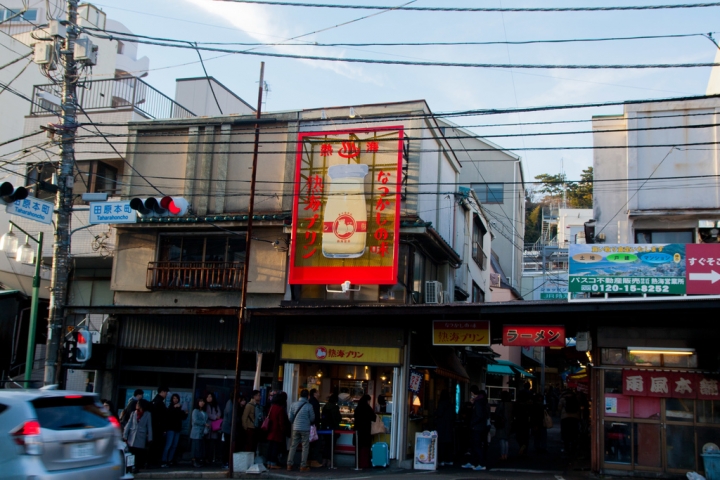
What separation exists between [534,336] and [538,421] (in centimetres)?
483

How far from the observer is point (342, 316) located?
17219mm

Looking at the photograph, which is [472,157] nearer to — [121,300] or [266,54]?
Answer: [121,300]

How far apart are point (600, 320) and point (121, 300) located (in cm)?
1388

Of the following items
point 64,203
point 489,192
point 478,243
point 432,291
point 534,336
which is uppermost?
point 489,192

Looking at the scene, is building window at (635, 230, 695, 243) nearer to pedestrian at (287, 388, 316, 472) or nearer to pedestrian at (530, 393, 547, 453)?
pedestrian at (530, 393, 547, 453)

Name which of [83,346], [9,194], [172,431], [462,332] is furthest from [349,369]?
[9,194]

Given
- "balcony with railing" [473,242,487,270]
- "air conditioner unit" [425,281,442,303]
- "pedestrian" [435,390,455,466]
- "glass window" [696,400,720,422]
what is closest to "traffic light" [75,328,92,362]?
"pedestrian" [435,390,455,466]

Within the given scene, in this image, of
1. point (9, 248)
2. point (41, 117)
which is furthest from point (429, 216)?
point (41, 117)

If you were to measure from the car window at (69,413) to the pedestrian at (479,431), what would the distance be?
32.0 feet

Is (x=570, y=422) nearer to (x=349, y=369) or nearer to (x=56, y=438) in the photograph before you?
(x=349, y=369)

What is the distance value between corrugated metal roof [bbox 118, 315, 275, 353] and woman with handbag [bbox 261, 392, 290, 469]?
253cm

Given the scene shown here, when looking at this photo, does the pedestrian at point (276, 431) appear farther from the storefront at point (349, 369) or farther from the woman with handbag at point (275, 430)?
the storefront at point (349, 369)

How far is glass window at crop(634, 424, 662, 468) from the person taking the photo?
14.9 meters

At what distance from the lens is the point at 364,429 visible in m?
16.4
